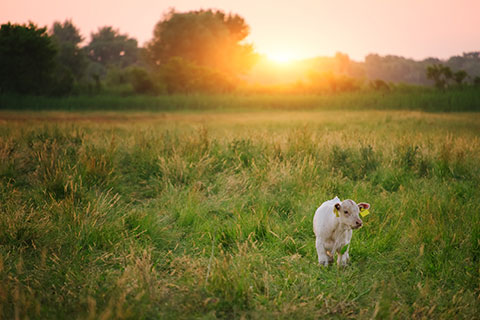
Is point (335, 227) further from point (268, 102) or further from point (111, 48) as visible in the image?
point (111, 48)

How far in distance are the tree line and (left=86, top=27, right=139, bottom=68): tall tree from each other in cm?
14

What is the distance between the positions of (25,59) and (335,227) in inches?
960

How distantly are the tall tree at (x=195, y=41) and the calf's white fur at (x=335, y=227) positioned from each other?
119 feet

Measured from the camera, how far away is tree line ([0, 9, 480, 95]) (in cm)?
2139

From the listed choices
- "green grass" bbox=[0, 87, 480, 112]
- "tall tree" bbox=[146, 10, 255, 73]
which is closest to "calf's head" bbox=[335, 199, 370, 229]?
"green grass" bbox=[0, 87, 480, 112]

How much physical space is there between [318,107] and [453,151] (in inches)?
732

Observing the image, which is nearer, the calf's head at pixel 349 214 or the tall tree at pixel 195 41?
the calf's head at pixel 349 214

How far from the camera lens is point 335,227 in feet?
10.1

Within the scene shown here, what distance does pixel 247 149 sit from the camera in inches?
278

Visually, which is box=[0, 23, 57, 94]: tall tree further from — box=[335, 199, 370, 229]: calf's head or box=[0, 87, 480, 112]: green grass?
box=[335, 199, 370, 229]: calf's head

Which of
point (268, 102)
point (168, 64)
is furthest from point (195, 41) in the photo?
point (268, 102)

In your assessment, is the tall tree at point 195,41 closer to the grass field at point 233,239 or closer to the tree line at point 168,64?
the tree line at point 168,64

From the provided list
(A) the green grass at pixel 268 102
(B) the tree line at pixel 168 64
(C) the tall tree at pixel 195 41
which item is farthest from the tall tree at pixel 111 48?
(A) the green grass at pixel 268 102

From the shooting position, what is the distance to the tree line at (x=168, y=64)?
21.4 meters
